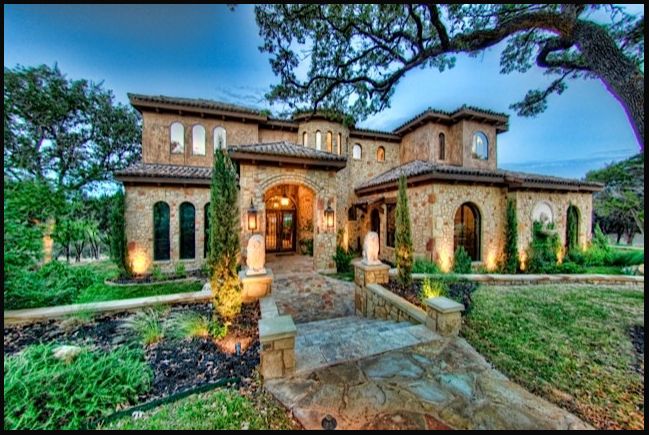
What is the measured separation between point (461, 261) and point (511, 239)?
2654 millimetres

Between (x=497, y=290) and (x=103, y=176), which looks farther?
(x=103, y=176)

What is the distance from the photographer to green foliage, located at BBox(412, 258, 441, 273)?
328 inches

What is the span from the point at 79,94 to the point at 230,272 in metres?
16.6

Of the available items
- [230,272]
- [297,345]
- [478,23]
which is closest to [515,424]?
[297,345]

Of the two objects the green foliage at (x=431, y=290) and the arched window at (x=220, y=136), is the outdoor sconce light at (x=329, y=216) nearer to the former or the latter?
the green foliage at (x=431, y=290)

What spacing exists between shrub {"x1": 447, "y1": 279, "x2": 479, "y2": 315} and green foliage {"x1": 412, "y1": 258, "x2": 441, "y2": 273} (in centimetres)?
184

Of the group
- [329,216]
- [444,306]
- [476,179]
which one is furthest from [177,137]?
[476,179]

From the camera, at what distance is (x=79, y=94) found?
42.0 ft

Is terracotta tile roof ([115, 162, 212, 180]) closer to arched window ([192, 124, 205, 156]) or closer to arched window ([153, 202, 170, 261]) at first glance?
arched window ([192, 124, 205, 156])

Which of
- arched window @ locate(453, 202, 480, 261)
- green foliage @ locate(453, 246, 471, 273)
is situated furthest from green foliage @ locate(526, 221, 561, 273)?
green foliage @ locate(453, 246, 471, 273)

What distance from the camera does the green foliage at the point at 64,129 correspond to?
11.5 m

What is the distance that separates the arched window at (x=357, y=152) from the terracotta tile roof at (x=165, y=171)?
25.4 ft

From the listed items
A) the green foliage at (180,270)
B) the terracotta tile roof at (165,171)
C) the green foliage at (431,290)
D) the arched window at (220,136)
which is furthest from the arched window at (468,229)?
the green foliage at (180,270)

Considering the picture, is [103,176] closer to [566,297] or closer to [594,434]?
[594,434]
